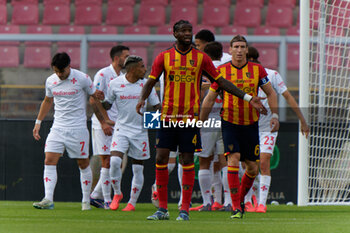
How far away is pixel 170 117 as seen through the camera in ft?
19.9

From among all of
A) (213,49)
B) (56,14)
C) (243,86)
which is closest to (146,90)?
(243,86)

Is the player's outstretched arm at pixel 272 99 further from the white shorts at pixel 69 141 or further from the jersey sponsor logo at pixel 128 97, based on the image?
the white shorts at pixel 69 141

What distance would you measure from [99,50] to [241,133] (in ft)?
18.0

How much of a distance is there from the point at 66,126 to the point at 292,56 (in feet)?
17.2

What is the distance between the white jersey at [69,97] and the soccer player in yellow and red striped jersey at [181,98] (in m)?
1.96

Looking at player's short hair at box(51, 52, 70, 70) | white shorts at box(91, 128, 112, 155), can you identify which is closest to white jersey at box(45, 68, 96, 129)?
player's short hair at box(51, 52, 70, 70)

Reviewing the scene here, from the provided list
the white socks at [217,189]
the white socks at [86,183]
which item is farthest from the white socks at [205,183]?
the white socks at [86,183]

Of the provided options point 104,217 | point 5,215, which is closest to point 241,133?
point 104,217

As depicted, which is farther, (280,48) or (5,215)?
(280,48)

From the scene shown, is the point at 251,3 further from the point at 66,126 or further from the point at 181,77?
the point at 181,77

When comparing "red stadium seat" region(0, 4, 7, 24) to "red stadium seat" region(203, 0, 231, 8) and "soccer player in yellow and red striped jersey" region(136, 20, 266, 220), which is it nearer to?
"red stadium seat" region(203, 0, 231, 8)

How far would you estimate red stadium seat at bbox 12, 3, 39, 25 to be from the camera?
48.5 ft

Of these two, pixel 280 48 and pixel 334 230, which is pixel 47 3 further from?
pixel 334 230

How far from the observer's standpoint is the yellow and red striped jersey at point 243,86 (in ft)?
22.1
